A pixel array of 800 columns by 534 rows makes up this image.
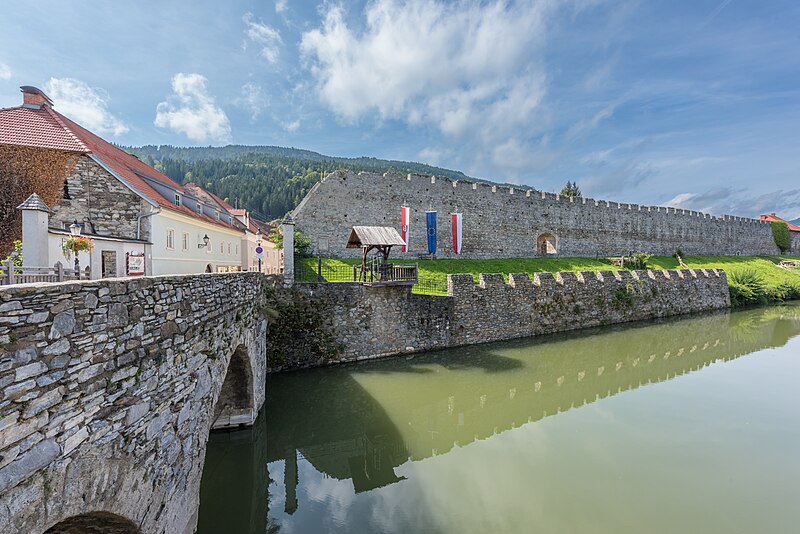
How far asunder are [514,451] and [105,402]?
24.5 feet

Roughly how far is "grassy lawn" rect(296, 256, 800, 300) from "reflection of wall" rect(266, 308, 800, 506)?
Result: 14.0ft

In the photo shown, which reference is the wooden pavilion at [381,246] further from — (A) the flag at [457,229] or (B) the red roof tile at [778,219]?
(B) the red roof tile at [778,219]

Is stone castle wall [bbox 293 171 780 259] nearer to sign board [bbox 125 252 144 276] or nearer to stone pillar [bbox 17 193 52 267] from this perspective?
sign board [bbox 125 252 144 276]

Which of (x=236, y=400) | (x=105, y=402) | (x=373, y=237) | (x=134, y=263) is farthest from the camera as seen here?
(x=373, y=237)

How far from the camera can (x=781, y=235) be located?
148 ft

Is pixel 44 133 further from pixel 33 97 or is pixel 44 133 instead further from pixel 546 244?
pixel 546 244

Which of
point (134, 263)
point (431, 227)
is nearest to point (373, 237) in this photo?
point (134, 263)

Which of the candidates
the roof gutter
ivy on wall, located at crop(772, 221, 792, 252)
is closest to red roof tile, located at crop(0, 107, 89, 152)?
the roof gutter

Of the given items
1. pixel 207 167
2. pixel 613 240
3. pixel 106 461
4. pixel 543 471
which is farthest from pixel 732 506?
pixel 207 167

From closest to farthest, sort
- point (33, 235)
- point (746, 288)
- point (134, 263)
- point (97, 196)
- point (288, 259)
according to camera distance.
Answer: point (33, 235) → point (134, 263) → point (97, 196) → point (288, 259) → point (746, 288)

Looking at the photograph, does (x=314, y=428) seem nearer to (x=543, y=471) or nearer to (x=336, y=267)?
(x=543, y=471)

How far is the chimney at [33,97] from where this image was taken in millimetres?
11398

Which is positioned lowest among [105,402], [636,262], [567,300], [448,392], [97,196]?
[448,392]

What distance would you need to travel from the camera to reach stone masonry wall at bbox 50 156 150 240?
10.5 m
